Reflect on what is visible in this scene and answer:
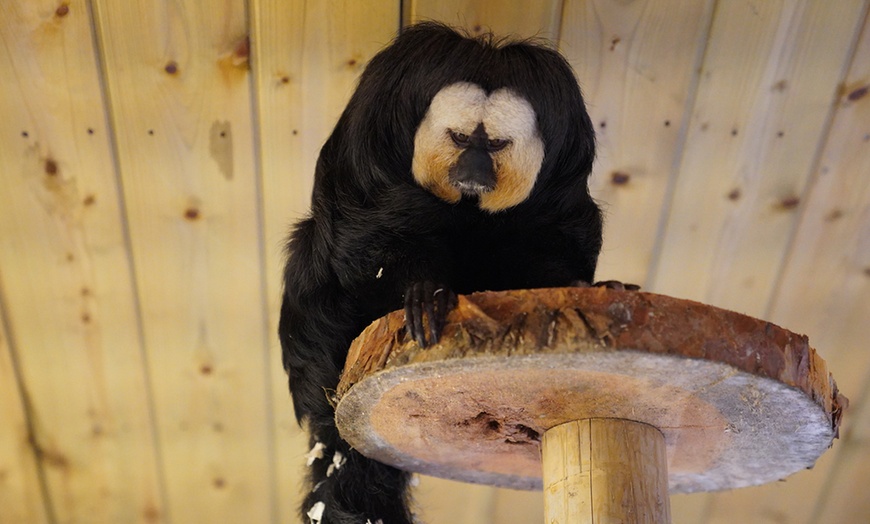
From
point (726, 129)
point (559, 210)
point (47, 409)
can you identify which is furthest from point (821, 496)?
point (47, 409)

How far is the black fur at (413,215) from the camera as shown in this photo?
1.63 meters

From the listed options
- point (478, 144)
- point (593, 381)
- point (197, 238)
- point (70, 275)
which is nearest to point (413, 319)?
point (593, 381)

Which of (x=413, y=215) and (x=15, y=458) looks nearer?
(x=413, y=215)

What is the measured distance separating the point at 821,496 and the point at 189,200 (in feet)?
6.01

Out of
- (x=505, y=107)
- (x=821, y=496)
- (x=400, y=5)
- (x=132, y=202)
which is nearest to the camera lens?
(x=505, y=107)

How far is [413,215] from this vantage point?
66.2 inches

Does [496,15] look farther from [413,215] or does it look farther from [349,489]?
[349,489]

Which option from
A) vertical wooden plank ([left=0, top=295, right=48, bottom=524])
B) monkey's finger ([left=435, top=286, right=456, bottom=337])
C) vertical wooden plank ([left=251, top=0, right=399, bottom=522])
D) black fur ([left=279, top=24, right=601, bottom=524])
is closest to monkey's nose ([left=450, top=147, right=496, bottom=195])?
black fur ([left=279, top=24, right=601, bottom=524])

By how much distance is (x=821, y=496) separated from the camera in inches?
102

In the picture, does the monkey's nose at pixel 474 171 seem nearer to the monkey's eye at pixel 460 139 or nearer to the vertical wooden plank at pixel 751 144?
the monkey's eye at pixel 460 139

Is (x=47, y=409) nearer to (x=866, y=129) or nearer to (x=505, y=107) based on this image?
(x=505, y=107)

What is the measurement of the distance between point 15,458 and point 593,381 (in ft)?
5.68

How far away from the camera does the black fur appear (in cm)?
163

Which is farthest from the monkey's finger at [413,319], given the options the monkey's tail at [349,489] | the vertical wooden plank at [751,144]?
the vertical wooden plank at [751,144]
